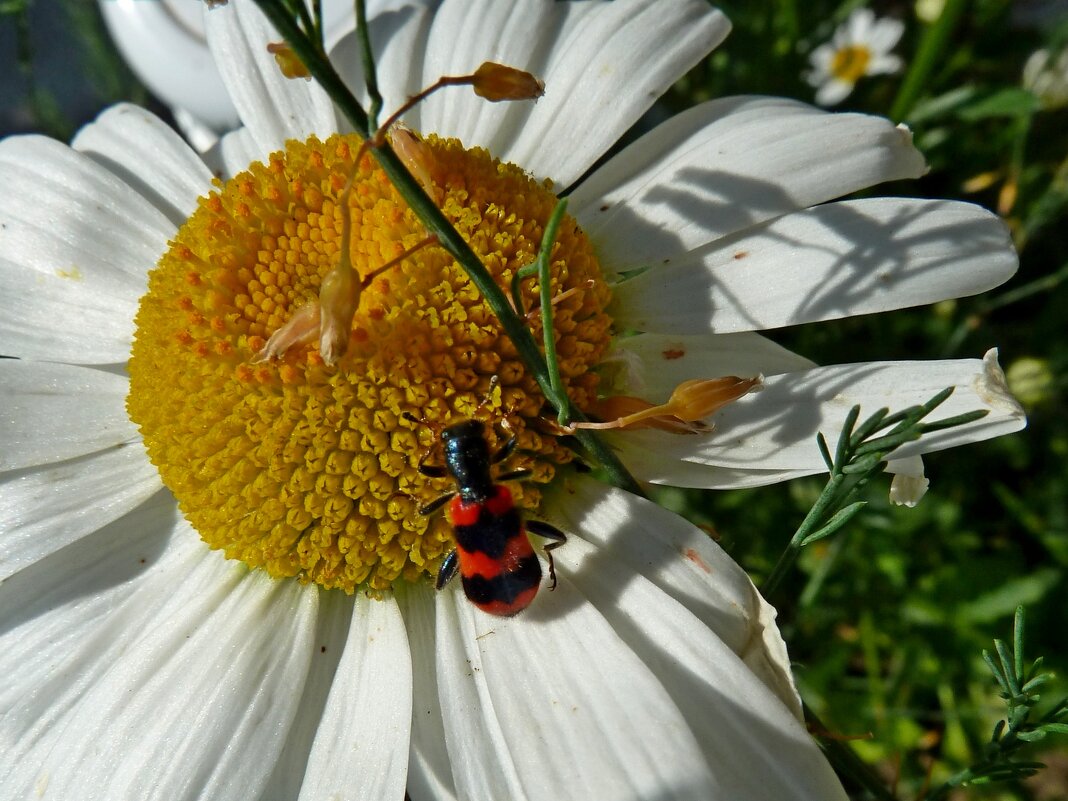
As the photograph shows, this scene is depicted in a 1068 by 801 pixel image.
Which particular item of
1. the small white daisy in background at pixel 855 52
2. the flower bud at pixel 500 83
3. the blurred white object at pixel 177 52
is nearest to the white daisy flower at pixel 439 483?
the flower bud at pixel 500 83

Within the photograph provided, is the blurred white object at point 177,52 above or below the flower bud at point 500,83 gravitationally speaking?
above

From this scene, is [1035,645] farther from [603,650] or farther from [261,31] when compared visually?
[261,31]

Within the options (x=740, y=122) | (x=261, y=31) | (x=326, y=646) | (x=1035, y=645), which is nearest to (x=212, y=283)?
(x=326, y=646)

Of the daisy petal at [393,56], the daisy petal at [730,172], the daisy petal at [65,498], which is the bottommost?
the daisy petal at [730,172]

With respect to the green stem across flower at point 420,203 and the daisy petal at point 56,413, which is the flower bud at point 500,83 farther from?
the daisy petal at point 56,413

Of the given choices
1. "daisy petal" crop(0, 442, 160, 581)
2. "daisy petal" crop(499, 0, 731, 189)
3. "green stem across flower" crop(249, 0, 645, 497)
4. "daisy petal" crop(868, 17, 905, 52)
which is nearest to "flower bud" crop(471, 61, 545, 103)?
"green stem across flower" crop(249, 0, 645, 497)

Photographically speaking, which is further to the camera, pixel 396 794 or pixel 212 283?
pixel 212 283
